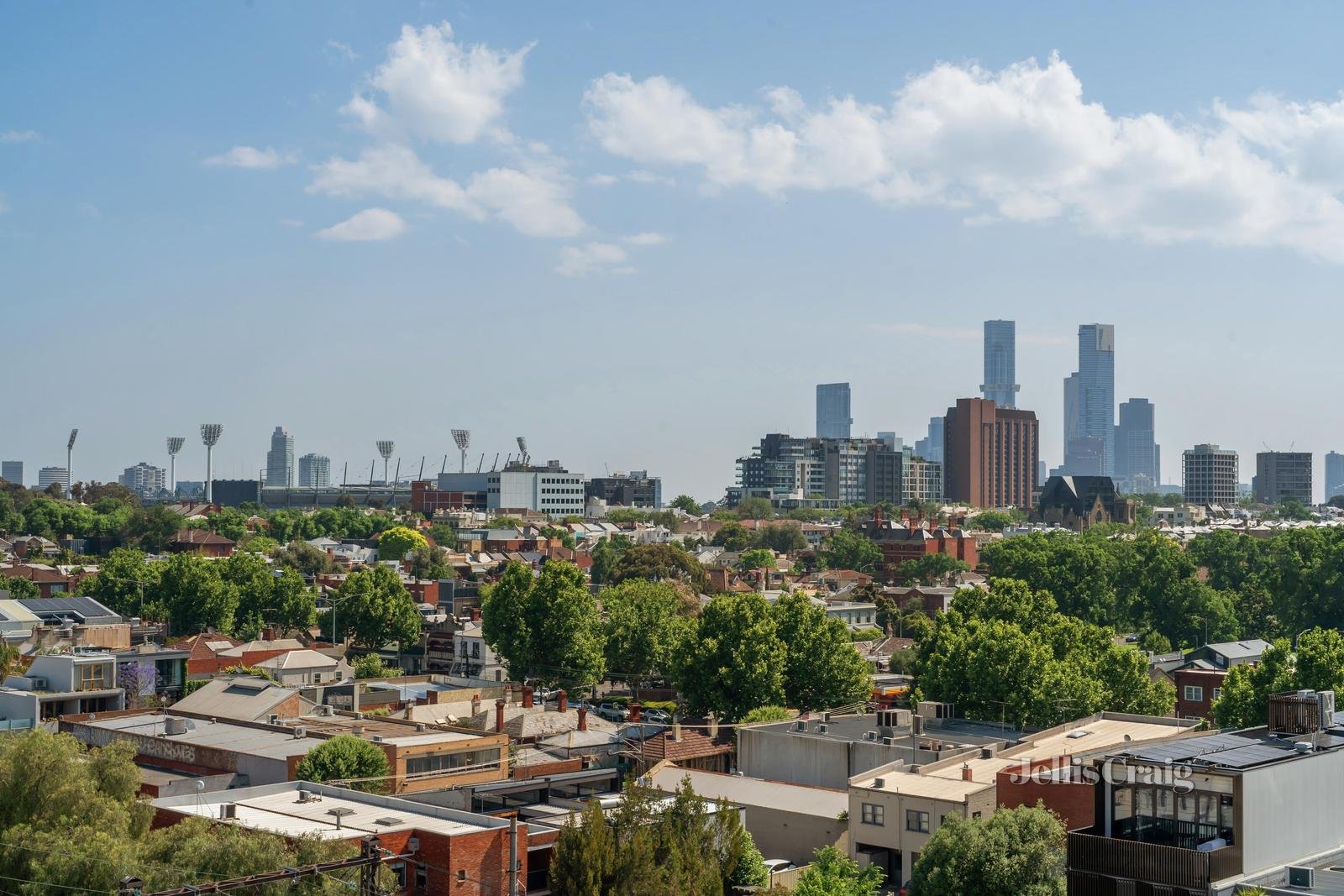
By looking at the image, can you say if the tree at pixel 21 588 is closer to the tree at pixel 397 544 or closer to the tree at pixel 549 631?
the tree at pixel 549 631

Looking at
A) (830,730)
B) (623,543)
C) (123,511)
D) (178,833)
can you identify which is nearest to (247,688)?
(830,730)

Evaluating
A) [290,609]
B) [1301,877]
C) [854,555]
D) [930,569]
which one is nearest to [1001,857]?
[1301,877]

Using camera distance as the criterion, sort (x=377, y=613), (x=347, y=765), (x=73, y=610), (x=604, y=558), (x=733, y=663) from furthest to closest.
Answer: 1. (x=604, y=558)
2. (x=377, y=613)
3. (x=73, y=610)
4. (x=733, y=663)
5. (x=347, y=765)

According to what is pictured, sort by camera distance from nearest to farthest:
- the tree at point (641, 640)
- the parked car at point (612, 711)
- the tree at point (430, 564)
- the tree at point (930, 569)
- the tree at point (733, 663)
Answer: the tree at point (733, 663)
the parked car at point (612, 711)
the tree at point (641, 640)
the tree at point (430, 564)
the tree at point (930, 569)

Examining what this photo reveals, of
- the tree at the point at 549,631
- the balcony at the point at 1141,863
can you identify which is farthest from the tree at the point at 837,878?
the tree at the point at 549,631

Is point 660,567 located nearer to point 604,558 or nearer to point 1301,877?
point 604,558

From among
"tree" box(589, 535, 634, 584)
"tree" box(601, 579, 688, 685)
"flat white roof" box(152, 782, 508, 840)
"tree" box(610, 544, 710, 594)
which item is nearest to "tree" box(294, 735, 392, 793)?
"flat white roof" box(152, 782, 508, 840)

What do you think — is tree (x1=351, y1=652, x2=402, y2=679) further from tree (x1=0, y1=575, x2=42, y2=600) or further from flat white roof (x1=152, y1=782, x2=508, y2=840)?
flat white roof (x1=152, y1=782, x2=508, y2=840)
